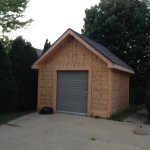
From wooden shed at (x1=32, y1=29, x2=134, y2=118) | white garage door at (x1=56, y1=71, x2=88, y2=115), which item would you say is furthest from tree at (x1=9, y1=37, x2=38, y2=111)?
white garage door at (x1=56, y1=71, x2=88, y2=115)

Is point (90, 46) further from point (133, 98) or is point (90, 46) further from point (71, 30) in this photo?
point (133, 98)

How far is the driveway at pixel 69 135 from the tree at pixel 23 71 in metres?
2.52

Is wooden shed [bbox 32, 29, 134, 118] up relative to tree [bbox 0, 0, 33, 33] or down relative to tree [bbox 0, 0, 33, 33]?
down

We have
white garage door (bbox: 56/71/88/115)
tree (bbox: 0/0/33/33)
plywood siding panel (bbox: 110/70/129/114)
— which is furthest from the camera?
tree (bbox: 0/0/33/33)

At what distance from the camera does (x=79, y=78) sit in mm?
10688

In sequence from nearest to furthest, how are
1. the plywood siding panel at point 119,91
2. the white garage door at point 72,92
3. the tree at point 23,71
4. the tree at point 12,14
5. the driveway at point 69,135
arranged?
the driveway at point 69,135, the plywood siding panel at point 119,91, the white garage door at point 72,92, the tree at point 23,71, the tree at point 12,14

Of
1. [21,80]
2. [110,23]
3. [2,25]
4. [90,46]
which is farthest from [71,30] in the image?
[2,25]

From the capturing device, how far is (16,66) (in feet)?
38.1

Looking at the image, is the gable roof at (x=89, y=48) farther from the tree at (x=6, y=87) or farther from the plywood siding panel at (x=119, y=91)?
the tree at (x=6, y=87)

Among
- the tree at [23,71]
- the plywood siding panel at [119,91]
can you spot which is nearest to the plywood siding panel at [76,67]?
the plywood siding panel at [119,91]

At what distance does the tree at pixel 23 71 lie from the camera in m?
11.6

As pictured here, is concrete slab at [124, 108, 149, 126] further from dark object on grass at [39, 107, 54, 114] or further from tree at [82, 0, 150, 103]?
tree at [82, 0, 150, 103]

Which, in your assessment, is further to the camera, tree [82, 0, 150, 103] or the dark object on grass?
tree [82, 0, 150, 103]

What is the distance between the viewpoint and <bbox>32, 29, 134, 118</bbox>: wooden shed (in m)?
9.92
